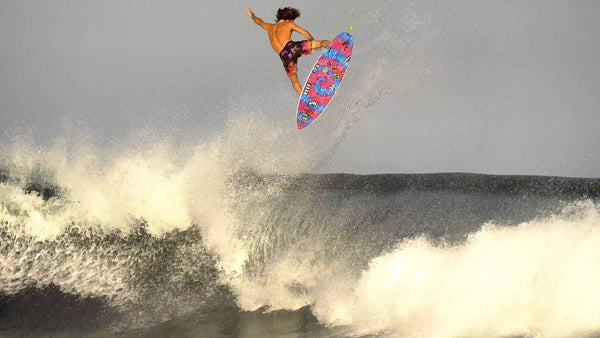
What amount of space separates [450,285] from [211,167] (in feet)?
11.5

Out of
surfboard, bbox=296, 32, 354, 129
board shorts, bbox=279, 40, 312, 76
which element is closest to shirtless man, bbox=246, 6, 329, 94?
board shorts, bbox=279, 40, 312, 76

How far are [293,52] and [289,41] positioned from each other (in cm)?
10

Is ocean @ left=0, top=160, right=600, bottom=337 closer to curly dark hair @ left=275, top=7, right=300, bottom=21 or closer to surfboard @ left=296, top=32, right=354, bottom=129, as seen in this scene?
surfboard @ left=296, top=32, right=354, bottom=129

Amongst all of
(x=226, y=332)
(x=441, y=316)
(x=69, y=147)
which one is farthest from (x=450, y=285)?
(x=69, y=147)

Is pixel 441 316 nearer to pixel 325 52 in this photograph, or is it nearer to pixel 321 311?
pixel 321 311

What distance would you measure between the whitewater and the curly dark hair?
779mm

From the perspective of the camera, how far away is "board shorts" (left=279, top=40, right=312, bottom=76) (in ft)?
17.8

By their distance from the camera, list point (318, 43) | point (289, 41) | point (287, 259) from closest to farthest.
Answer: point (318, 43), point (289, 41), point (287, 259)

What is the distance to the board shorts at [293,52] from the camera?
17.8 feet

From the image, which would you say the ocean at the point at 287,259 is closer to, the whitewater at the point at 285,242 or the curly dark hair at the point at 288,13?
the whitewater at the point at 285,242

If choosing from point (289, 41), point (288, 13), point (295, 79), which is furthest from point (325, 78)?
point (288, 13)

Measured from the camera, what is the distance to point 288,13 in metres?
5.49

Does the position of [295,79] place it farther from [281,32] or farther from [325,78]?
[281,32]

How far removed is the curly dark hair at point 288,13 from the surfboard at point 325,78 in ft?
1.13
